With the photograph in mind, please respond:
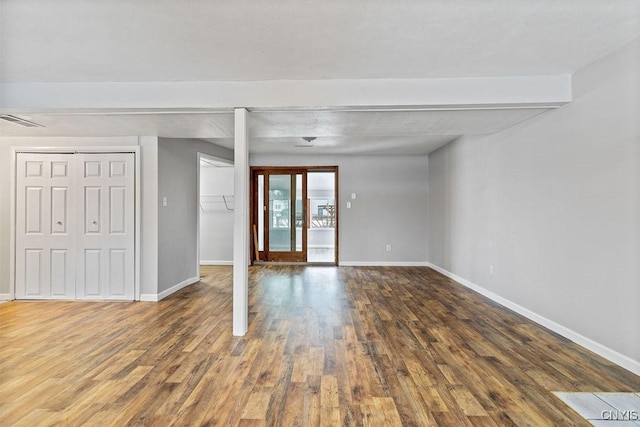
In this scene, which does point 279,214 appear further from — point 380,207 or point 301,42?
point 301,42

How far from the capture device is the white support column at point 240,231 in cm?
310

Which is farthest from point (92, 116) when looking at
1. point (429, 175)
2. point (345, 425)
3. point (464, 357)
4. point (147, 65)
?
point (429, 175)

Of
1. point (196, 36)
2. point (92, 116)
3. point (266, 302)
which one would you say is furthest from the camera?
point (266, 302)

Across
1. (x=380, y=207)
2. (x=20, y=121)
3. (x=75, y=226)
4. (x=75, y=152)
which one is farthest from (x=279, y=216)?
(x=20, y=121)

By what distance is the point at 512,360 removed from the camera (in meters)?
2.55

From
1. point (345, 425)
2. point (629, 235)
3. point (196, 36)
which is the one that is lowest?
point (345, 425)

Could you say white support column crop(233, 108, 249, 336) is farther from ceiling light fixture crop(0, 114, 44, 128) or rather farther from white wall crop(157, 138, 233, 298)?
ceiling light fixture crop(0, 114, 44, 128)

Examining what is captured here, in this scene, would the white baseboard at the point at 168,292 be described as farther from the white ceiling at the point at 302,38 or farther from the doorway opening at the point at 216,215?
the white ceiling at the point at 302,38

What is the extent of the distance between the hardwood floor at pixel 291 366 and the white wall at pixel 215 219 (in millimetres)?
3009

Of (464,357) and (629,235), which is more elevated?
(629,235)

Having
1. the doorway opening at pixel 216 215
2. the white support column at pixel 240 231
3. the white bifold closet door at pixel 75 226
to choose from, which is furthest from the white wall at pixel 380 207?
the white support column at pixel 240 231

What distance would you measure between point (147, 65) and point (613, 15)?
3.44m

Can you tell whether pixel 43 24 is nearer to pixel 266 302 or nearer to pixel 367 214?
pixel 266 302

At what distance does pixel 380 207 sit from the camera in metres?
7.02
